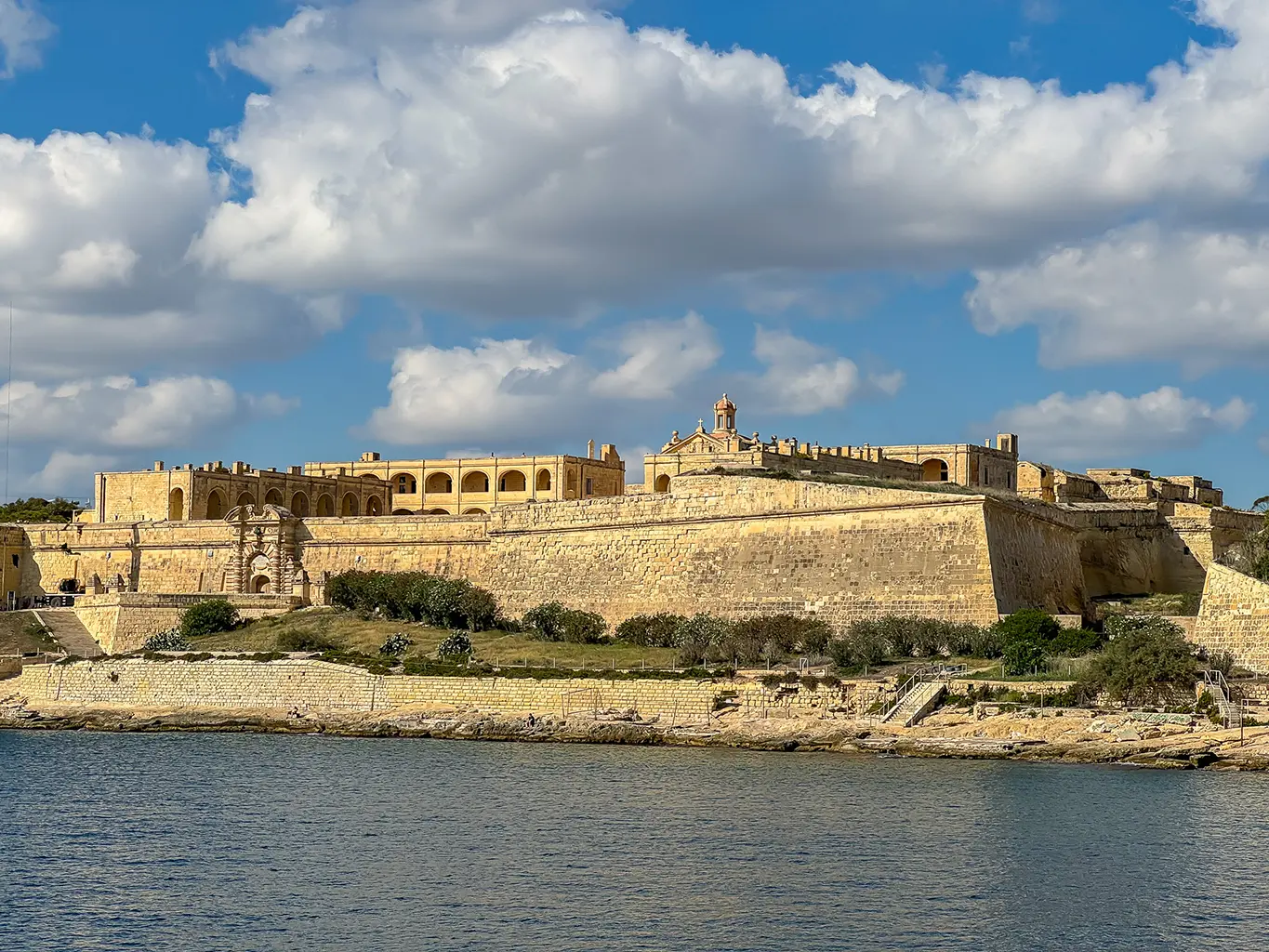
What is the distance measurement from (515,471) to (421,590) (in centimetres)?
1982

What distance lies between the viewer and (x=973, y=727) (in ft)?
107

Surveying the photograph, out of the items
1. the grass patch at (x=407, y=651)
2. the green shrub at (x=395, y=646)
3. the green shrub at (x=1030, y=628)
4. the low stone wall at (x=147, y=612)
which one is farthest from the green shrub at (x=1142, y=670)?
the low stone wall at (x=147, y=612)

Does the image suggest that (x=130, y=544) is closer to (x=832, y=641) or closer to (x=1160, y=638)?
(x=832, y=641)

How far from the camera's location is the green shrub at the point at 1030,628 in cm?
3734

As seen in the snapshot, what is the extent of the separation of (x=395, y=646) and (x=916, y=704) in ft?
49.6

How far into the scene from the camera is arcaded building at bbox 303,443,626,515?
65.8 m

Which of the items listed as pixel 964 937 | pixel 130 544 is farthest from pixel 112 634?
pixel 964 937

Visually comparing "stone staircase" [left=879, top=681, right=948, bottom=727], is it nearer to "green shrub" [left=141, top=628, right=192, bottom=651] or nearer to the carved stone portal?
"green shrub" [left=141, top=628, right=192, bottom=651]

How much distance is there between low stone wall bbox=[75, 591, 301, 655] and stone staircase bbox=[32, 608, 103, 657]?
384 millimetres

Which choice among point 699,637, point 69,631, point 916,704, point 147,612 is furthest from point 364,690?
point 69,631

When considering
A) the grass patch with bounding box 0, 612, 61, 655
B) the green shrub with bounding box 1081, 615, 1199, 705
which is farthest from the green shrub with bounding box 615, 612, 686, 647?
the grass patch with bounding box 0, 612, 61, 655

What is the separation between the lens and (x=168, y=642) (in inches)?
1911

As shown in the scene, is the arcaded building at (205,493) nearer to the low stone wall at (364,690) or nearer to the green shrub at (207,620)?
the green shrub at (207,620)

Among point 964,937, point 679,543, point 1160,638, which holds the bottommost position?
point 964,937
